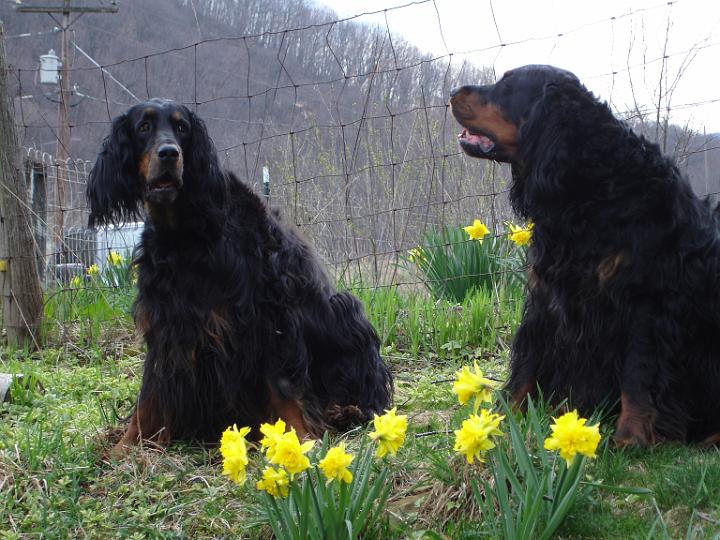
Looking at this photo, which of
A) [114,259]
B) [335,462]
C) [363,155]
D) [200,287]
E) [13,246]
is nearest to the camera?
[335,462]

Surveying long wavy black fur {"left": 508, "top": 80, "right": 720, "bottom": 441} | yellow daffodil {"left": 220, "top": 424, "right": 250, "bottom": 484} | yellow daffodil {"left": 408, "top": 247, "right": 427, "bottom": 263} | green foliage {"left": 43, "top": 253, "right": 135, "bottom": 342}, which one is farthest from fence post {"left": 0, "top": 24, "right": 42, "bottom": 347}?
yellow daffodil {"left": 220, "top": 424, "right": 250, "bottom": 484}

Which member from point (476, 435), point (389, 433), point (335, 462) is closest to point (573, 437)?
point (476, 435)

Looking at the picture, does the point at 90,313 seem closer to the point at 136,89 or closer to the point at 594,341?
the point at 594,341

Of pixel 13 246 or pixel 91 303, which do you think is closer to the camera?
pixel 13 246

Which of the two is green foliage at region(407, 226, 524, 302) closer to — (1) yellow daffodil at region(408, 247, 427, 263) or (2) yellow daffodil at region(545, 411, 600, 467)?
(1) yellow daffodil at region(408, 247, 427, 263)

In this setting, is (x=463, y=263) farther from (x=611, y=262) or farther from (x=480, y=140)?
(x=611, y=262)

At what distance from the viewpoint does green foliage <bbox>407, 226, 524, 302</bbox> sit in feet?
17.9

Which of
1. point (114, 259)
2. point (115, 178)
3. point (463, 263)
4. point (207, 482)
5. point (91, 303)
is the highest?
point (115, 178)

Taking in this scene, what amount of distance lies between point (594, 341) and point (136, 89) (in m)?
20.9

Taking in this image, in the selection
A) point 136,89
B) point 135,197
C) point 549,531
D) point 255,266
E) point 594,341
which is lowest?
point 549,531

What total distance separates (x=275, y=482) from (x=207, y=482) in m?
1.06

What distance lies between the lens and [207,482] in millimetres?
2779

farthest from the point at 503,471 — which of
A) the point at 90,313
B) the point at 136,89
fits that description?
the point at 136,89

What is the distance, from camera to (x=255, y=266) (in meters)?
3.22
